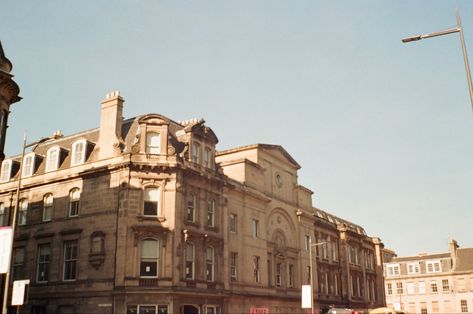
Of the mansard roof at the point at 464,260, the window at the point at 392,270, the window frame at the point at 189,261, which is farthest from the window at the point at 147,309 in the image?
the window at the point at 392,270

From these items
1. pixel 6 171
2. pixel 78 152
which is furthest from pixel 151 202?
pixel 6 171

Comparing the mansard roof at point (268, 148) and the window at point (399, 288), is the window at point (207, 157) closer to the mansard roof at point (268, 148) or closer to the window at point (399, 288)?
the mansard roof at point (268, 148)

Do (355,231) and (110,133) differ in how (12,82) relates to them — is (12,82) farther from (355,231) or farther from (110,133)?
(355,231)

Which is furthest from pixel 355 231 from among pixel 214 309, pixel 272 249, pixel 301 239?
pixel 214 309

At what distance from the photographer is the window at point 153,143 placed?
1521 inches

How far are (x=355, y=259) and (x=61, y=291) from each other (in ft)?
152

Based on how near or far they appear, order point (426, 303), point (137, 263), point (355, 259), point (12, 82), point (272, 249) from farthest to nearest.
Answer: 1. point (426, 303)
2. point (355, 259)
3. point (272, 249)
4. point (137, 263)
5. point (12, 82)

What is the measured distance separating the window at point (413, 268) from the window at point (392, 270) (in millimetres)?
2225

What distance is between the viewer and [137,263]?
118ft

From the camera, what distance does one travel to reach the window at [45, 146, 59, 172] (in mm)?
42719

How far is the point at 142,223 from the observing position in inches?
1447

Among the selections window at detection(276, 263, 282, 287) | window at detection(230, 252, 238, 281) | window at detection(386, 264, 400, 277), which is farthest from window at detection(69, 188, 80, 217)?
window at detection(386, 264, 400, 277)

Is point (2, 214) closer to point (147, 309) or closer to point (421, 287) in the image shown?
point (147, 309)

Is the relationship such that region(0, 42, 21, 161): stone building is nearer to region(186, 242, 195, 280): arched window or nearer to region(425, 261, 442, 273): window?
region(186, 242, 195, 280): arched window
